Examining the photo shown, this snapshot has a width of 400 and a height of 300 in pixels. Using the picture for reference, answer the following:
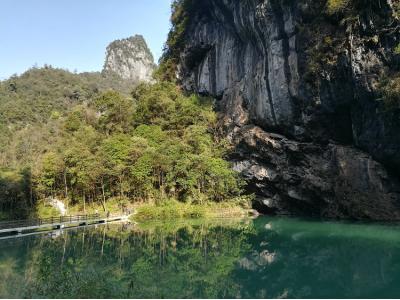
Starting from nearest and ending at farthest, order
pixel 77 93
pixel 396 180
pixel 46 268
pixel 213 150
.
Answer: pixel 46 268 < pixel 396 180 < pixel 213 150 < pixel 77 93

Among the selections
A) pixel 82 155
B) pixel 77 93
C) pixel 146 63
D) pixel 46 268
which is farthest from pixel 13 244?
pixel 146 63

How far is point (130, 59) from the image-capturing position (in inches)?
5153

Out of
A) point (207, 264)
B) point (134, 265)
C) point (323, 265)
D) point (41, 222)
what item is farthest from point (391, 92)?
point (41, 222)

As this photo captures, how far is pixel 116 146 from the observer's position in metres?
36.6

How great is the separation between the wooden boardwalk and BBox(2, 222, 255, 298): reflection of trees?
3.42 metres

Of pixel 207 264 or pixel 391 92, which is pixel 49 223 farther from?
pixel 391 92

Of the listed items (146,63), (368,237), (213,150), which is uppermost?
(146,63)

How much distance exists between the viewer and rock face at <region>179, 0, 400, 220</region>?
993 inches

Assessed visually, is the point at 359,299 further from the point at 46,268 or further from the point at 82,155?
the point at 82,155

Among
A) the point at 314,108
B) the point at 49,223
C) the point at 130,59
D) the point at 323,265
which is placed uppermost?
the point at 130,59

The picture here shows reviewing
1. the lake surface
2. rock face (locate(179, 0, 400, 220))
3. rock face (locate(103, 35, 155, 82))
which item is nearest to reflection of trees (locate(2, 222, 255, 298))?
the lake surface

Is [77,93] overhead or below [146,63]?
below

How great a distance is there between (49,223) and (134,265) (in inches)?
577

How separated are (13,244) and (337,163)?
21.8 meters
